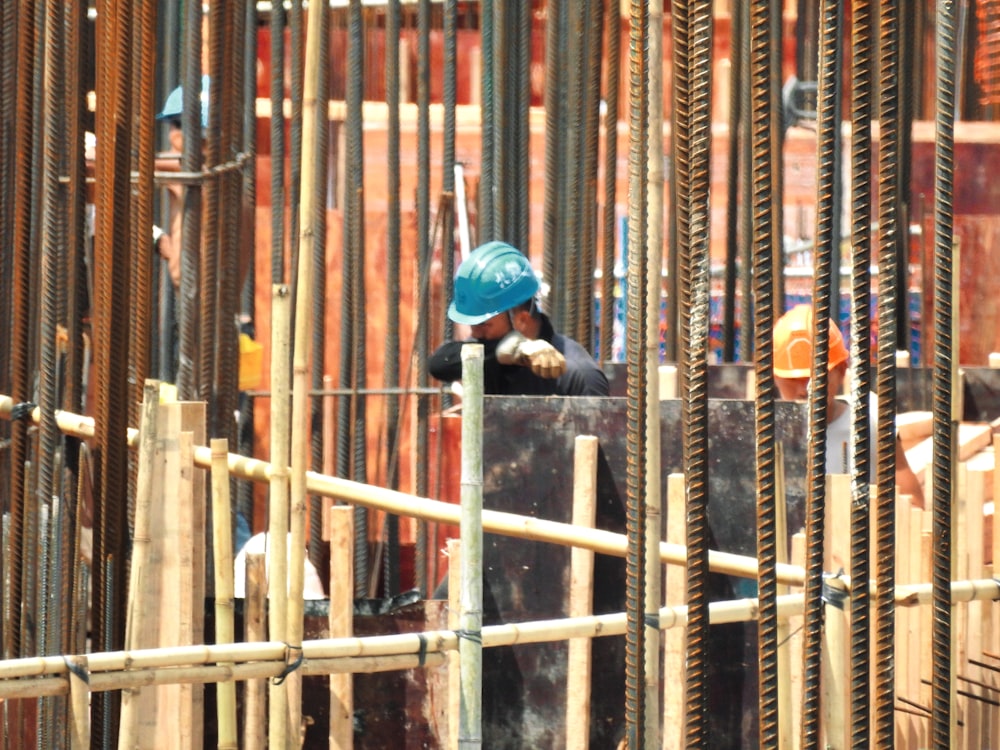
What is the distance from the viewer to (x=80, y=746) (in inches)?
128

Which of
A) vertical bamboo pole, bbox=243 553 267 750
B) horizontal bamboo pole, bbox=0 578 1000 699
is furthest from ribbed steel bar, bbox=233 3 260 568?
horizontal bamboo pole, bbox=0 578 1000 699

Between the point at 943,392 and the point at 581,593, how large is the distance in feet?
5.10

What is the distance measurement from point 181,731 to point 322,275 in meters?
3.95

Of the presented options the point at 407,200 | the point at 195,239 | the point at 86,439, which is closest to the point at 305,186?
the point at 86,439

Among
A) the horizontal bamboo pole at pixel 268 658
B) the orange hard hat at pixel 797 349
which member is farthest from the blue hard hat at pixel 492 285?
the horizontal bamboo pole at pixel 268 658

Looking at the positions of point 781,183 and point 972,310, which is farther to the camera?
point 972,310

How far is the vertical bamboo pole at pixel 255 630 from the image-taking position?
3.88 metres

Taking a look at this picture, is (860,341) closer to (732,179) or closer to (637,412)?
(637,412)

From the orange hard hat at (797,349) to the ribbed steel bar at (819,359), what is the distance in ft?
10.3

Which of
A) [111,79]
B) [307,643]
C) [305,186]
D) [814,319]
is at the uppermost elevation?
[111,79]

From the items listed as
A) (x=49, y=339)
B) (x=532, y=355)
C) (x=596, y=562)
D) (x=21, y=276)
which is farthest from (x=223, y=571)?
(x=532, y=355)

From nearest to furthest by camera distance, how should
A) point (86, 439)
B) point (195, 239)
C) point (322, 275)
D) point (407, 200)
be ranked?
point (86, 439)
point (195, 239)
point (322, 275)
point (407, 200)

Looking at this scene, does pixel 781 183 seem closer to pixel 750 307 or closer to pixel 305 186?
pixel 750 307

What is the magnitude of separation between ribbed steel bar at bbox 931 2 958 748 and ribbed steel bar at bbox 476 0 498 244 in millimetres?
4614
